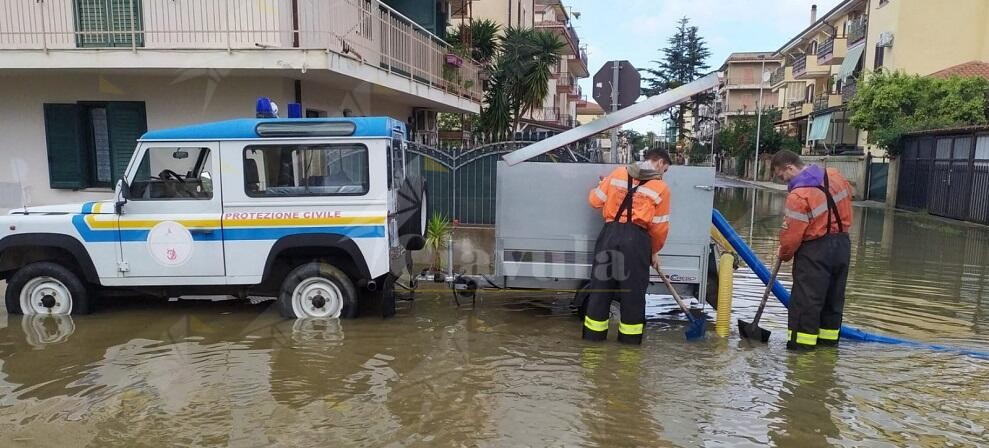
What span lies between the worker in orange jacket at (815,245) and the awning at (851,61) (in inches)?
1310

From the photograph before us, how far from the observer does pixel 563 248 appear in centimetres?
579

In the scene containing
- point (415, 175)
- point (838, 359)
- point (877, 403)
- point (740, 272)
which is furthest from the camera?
point (740, 272)

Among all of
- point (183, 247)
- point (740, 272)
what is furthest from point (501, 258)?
point (740, 272)

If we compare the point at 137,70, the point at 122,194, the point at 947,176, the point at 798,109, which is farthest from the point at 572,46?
the point at 122,194

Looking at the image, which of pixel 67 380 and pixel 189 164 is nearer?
pixel 67 380

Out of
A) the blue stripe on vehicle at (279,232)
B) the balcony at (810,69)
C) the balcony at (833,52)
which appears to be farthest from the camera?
the balcony at (810,69)

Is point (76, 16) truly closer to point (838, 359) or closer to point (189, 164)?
point (189, 164)

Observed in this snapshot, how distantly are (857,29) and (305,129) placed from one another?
37.1 meters

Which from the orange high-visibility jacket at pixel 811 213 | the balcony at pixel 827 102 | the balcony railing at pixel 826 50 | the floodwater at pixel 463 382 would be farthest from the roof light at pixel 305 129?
the balcony railing at pixel 826 50

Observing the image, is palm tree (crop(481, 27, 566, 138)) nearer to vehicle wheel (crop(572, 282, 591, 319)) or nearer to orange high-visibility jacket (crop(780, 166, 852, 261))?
vehicle wheel (crop(572, 282, 591, 319))

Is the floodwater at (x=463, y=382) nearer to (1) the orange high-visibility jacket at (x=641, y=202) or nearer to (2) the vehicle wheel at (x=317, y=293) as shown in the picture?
(2) the vehicle wheel at (x=317, y=293)

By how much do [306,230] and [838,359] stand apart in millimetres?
4754

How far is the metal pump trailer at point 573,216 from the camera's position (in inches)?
223

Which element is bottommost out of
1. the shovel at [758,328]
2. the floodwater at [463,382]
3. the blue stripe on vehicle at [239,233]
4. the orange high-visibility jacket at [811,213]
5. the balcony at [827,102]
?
the floodwater at [463,382]
